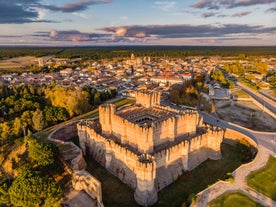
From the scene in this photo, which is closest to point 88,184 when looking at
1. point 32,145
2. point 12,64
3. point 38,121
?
point 32,145

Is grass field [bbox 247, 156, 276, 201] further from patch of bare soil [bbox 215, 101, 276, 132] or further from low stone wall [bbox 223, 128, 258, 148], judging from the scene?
patch of bare soil [bbox 215, 101, 276, 132]

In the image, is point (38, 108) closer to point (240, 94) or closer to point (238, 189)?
point (238, 189)

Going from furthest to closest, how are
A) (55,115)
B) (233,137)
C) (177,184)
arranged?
(55,115)
(233,137)
(177,184)

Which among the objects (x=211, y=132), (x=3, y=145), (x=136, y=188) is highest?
(x=211, y=132)

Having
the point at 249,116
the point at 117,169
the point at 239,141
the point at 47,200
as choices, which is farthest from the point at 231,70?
the point at 47,200

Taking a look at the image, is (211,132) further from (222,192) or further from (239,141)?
(222,192)

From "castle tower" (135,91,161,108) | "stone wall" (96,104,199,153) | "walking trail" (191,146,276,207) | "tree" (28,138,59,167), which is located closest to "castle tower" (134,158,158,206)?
"stone wall" (96,104,199,153)
